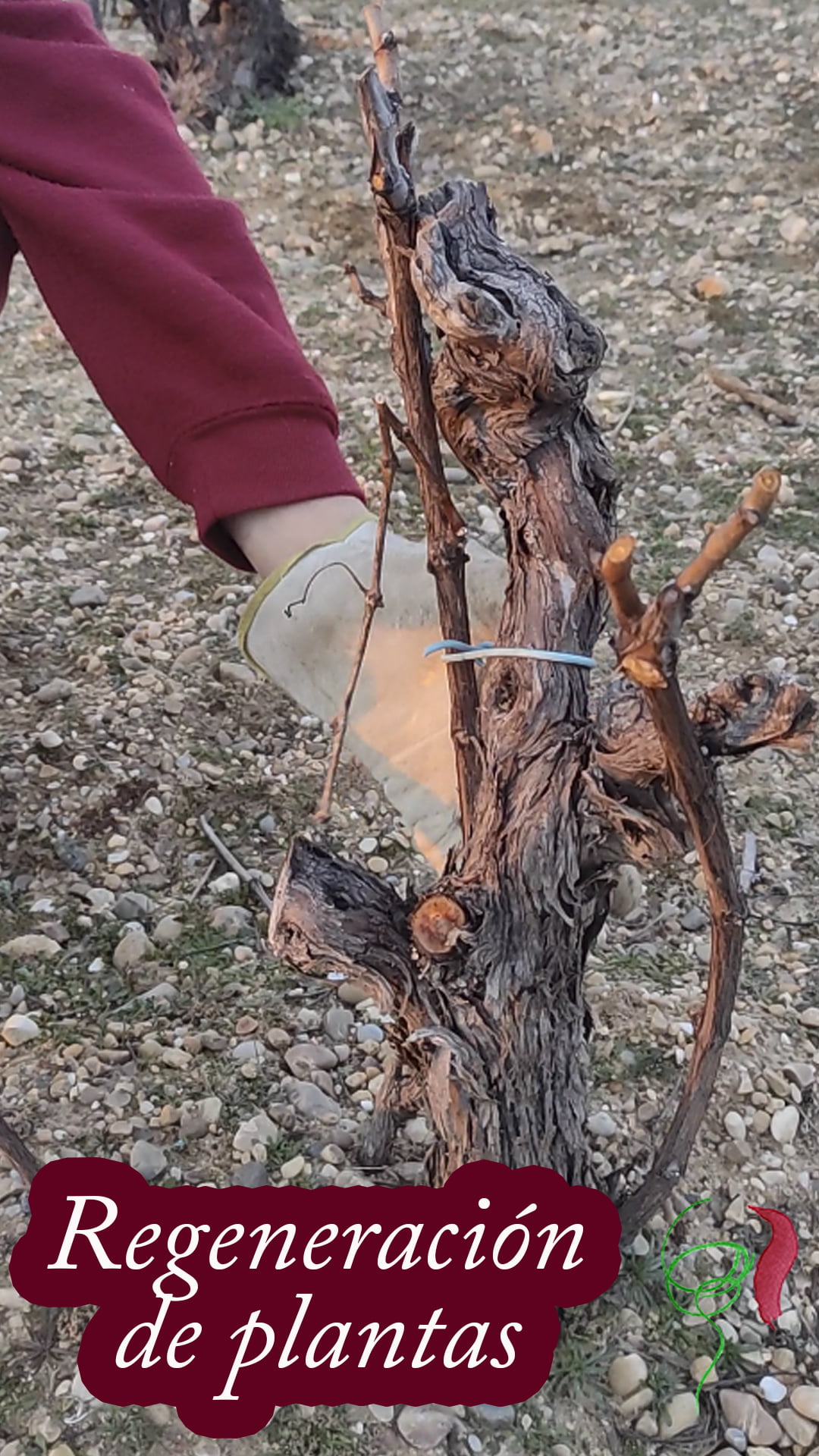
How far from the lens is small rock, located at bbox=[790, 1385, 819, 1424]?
1.01 meters

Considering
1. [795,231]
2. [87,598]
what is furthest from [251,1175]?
[795,231]

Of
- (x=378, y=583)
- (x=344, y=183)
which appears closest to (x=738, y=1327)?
(x=378, y=583)

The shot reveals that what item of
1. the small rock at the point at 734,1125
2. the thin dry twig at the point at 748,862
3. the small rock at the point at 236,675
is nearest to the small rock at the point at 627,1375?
the small rock at the point at 734,1125

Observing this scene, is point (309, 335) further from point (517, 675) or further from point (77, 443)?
point (517, 675)

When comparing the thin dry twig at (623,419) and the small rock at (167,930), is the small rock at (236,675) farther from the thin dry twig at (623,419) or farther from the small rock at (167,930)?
the thin dry twig at (623,419)

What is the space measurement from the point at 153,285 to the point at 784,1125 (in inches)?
37.8

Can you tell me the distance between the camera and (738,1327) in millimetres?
1064

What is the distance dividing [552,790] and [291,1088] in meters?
0.51

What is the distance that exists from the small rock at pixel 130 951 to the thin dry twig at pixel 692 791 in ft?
1.84

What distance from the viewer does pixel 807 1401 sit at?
1.01 m

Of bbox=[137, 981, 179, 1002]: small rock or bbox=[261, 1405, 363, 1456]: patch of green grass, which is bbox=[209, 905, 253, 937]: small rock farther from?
bbox=[261, 1405, 363, 1456]: patch of green grass

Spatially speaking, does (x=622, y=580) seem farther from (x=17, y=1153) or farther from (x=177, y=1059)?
(x=177, y=1059)

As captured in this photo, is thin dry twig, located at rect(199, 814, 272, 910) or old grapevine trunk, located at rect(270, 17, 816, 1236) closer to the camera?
old grapevine trunk, located at rect(270, 17, 816, 1236)

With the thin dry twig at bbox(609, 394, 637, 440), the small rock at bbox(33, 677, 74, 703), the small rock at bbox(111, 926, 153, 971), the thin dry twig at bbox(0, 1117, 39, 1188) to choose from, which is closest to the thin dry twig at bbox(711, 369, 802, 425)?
the thin dry twig at bbox(609, 394, 637, 440)
